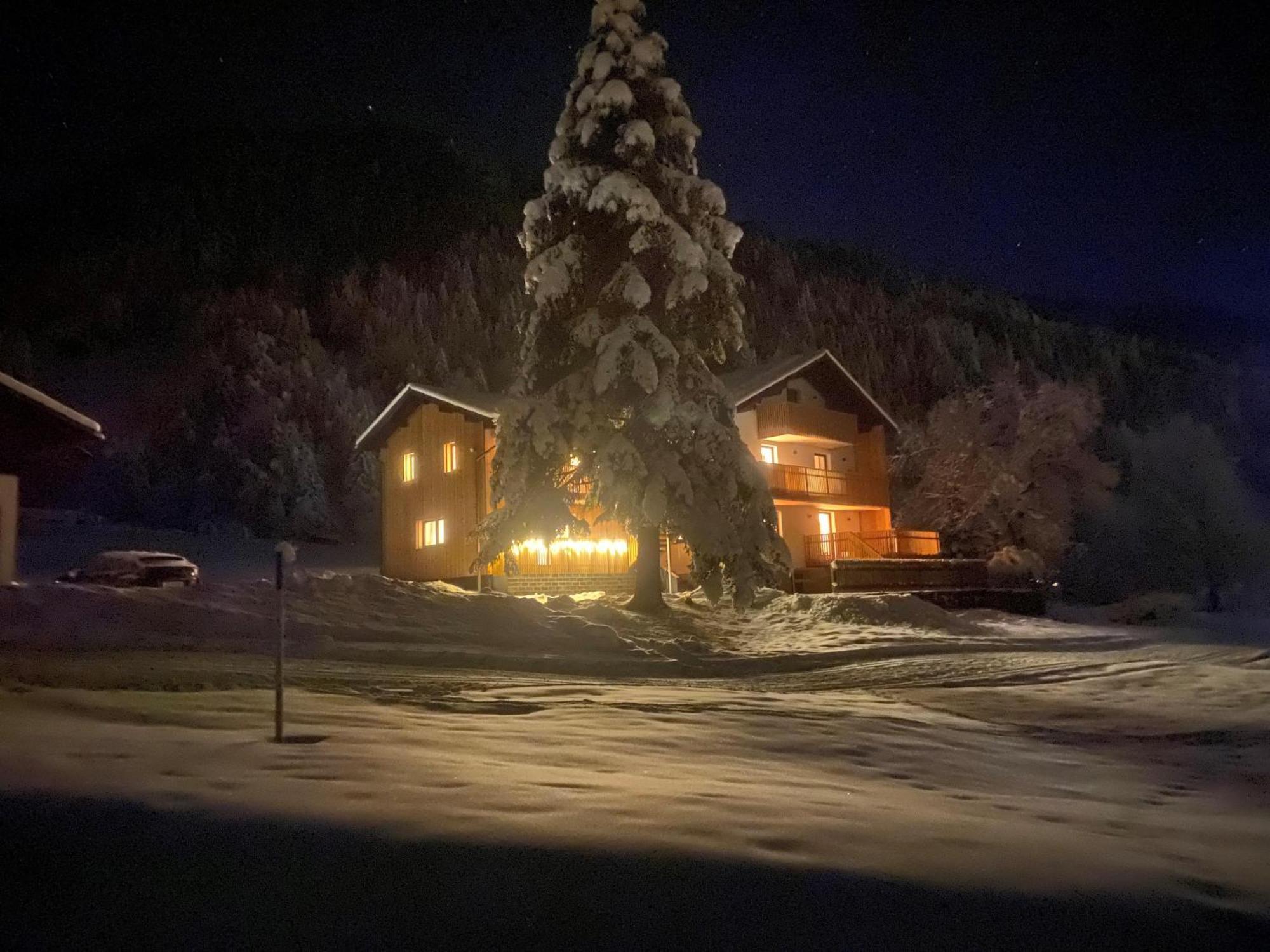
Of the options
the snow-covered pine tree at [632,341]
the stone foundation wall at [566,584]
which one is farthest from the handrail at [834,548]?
the snow-covered pine tree at [632,341]

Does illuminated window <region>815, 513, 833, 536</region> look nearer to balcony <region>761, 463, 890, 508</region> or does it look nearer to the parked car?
balcony <region>761, 463, 890, 508</region>

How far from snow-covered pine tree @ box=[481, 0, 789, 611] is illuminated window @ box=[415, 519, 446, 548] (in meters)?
12.0

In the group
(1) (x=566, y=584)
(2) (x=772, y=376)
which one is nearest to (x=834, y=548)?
(2) (x=772, y=376)

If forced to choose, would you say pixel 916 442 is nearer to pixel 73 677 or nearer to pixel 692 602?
pixel 692 602

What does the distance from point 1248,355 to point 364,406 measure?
61.1 meters

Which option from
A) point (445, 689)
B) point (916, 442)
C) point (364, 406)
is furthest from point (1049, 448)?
point (364, 406)

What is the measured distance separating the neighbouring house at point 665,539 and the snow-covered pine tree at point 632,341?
8.27 m

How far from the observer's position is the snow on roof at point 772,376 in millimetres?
36125

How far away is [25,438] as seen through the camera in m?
19.7

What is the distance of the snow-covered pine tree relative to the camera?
70.1ft

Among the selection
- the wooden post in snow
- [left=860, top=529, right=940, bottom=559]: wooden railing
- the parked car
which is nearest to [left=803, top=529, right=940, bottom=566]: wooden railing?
[left=860, top=529, right=940, bottom=559]: wooden railing

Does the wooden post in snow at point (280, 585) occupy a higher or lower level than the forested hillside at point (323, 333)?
lower

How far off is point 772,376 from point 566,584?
10802 mm

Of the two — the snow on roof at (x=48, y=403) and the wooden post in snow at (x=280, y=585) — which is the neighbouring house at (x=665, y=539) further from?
the wooden post in snow at (x=280, y=585)
